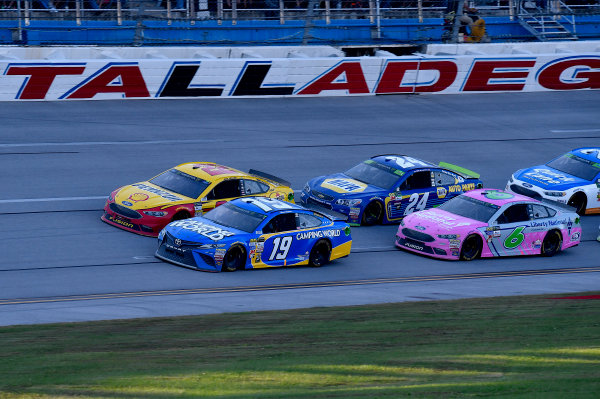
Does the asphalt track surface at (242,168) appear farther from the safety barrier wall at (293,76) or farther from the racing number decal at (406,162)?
the racing number decal at (406,162)

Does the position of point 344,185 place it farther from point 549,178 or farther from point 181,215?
point 549,178

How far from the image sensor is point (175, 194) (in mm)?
19391

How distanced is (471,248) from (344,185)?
3215 mm

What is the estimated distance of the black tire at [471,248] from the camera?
19.2 metres

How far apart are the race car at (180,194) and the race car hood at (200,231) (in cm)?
110

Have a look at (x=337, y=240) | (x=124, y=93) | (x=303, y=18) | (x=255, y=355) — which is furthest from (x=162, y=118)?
(x=255, y=355)

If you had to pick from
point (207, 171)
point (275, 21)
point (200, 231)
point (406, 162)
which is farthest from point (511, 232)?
point (275, 21)

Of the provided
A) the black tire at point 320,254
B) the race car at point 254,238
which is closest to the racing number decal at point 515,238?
the race car at point 254,238

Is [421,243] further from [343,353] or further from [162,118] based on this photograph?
[162,118]

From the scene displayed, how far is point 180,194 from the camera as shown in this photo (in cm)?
1942

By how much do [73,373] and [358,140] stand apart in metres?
17.8

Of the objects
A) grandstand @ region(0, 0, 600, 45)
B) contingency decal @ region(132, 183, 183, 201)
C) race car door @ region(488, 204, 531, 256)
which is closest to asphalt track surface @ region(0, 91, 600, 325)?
race car door @ region(488, 204, 531, 256)

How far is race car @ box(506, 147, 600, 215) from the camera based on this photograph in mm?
22625

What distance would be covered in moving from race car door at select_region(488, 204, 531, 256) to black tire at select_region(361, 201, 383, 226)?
8.58 ft
